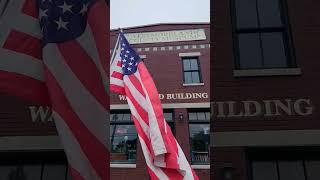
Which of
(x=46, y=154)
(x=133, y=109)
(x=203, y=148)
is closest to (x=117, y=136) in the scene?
(x=203, y=148)

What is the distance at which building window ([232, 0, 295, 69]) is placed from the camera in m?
7.09

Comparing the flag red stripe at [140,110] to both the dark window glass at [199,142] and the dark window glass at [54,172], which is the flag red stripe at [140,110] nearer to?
the dark window glass at [54,172]

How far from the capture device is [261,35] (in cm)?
738

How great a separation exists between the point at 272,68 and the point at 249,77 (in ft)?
1.41

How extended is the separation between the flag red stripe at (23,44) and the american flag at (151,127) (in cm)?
425

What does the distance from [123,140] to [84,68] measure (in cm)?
1415

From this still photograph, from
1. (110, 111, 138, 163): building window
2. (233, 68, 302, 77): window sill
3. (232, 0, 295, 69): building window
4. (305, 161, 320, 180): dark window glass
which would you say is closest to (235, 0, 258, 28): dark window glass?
(232, 0, 295, 69): building window

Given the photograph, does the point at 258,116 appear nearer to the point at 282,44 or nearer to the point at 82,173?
the point at 282,44

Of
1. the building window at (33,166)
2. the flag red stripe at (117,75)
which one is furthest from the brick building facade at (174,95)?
the building window at (33,166)

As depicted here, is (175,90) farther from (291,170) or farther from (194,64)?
(291,170)

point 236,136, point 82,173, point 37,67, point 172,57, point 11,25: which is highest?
point 172,57

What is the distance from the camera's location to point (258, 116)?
257 inches

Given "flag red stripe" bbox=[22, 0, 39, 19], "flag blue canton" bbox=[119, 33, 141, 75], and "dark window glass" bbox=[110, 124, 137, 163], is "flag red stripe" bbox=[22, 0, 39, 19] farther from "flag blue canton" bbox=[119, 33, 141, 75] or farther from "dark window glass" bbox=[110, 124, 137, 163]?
"dark window glass" bbox=[110, 124, 137, 163]

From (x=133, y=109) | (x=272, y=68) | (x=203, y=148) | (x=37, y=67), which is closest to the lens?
(x=37, y=67)
